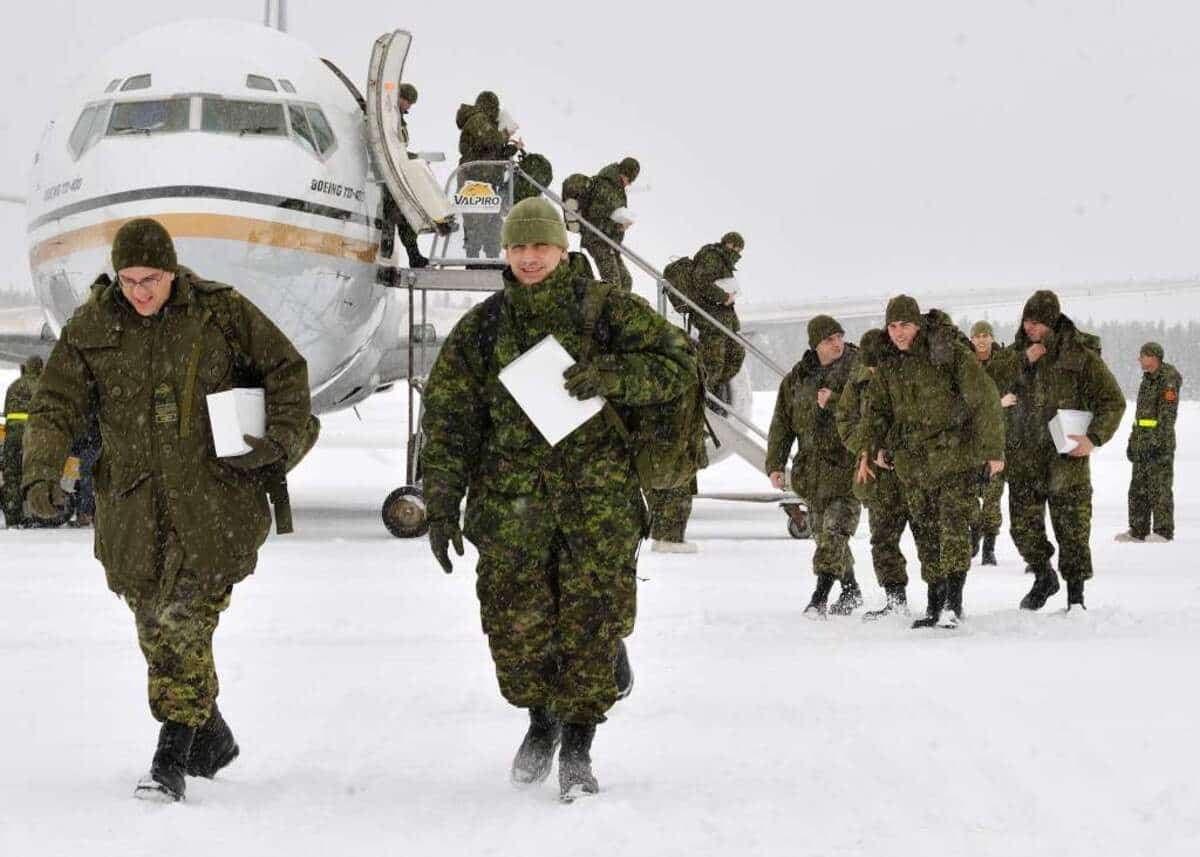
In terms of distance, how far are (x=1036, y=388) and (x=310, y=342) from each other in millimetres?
6832

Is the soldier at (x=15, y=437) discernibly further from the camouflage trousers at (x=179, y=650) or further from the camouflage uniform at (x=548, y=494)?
the camouflage uniform at (x=548, y=494)

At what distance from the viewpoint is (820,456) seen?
10.7 metres

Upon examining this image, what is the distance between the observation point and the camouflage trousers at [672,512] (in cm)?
1478

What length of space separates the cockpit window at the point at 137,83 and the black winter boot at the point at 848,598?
7341 mm

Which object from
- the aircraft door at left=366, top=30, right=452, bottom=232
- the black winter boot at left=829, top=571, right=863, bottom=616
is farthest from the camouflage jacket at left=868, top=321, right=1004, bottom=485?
the aircraft door at left=366, top=30, right=452, bottom=232

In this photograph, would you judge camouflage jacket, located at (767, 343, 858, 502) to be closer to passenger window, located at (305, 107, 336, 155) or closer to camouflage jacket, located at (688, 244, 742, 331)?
passenger window, located at (305, 107, 336, 155)

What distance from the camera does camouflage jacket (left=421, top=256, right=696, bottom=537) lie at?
18.0 feet

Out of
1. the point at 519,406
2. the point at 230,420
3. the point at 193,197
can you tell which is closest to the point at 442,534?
the point at 519,406

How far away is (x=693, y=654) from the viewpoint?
840 cm

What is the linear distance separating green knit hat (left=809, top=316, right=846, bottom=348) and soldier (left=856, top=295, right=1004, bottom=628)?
1.32m

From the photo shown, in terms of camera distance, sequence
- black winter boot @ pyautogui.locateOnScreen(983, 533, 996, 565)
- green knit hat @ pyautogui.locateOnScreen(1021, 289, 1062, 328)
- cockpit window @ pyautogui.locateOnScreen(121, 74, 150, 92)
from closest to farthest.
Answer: green knit hat @ pyautogui.locateOnScreen(1021, 289, 1062, 328) < cockpit window @ pyautogui.locateOnScreen(121, 74, 150, 92) < black winter boot @ pyautogui.locateOnScreen(983, 533, 996, 565)

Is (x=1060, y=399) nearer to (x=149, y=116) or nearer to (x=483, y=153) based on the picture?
(x=149, y=116)

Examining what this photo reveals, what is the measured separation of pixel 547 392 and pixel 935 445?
4.63m

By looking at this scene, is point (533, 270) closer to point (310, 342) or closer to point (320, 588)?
point (320, 588)
